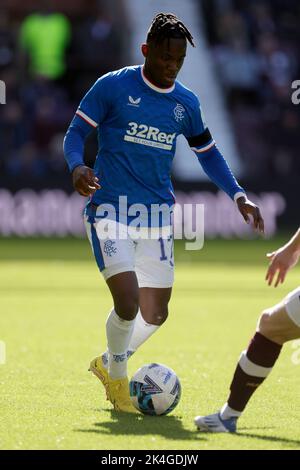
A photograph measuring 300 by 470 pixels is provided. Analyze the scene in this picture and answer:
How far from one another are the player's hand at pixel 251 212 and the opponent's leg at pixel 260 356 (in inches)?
36.7

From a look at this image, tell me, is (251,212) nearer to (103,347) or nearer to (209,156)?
(209,156)

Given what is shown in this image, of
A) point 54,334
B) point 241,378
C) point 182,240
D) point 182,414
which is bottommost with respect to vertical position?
point 182,240

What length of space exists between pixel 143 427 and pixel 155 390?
52 cm

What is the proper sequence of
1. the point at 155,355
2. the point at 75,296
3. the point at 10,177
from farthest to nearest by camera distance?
1. the point at 10,177
2. the point at 75,296
3. the point at 155,355

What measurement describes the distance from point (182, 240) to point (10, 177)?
3411 mm

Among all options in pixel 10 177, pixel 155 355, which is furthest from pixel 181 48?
pixel 10 177

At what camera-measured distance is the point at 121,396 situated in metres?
7.78

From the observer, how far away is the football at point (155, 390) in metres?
7.61

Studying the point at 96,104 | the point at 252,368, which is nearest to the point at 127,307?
the point at 252,368

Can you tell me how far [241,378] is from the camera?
22.1ft

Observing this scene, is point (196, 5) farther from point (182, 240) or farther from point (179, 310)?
point (179, 310)

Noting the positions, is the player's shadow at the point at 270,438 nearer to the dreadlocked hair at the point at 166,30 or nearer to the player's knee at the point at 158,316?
the player's knee at the point at 158,316

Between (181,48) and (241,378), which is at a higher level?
(181,48)
